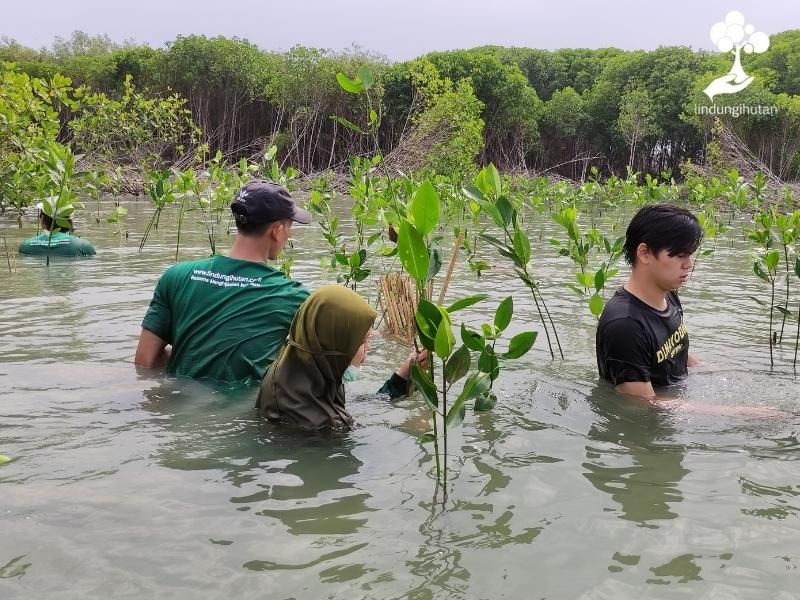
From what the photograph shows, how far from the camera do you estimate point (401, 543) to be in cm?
228

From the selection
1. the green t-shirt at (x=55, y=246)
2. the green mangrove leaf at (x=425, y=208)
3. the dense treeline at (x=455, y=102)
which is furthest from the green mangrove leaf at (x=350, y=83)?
the dense treeline at (x=455, y=102)

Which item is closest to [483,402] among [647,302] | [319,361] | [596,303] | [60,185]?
[319,361]

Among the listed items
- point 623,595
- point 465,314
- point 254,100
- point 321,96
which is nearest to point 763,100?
point 321,96

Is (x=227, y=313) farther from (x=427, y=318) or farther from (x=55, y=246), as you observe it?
(x=55, y=246)

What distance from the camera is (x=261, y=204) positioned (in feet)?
11.0

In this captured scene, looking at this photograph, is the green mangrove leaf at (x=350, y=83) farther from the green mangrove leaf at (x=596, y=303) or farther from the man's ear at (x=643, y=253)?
the green mangrove leaf at (x=596, y=303)

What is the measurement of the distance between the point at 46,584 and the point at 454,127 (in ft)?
78.8

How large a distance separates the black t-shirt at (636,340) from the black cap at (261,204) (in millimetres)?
1501

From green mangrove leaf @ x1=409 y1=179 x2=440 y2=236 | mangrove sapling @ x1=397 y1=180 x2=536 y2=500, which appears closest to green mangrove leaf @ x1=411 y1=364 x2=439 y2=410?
mangrove sapling @ x1=397 y1=180 x2=536 y2=500

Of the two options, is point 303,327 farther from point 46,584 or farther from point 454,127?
point 454,127

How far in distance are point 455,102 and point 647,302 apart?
2253 centimetres

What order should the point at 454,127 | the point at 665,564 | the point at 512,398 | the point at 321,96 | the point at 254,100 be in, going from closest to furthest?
the point at 665,564, the point at 512,398, the point at 454,127, the point at 321,96, the point at 254,100

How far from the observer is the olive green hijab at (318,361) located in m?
2.72

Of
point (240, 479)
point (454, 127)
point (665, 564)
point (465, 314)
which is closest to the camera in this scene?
point (665, 564)
